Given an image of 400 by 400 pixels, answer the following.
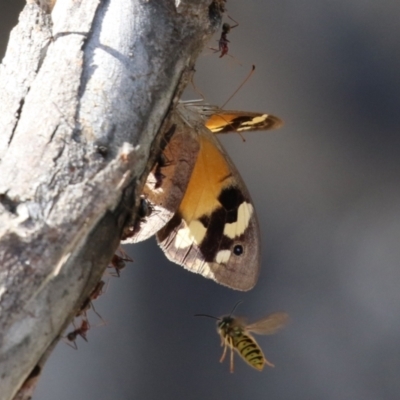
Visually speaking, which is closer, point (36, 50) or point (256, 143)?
point (36, 50)

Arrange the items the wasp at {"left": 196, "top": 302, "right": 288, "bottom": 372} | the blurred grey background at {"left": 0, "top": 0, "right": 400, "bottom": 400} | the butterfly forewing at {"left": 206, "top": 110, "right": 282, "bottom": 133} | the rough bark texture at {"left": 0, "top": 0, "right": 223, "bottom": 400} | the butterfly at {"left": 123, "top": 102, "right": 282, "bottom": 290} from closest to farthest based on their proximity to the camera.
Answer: the rough bark texture at {"left": 0, "top": 0, "right": 223, "bottom": 400}
the butterfly at {"left": 123, "top": 102, "right": 282, "bottom": 290}
the butterfly forewing at {"left": 206, "top": 110, "right": 282, "bottom": 133}
the wasp at {"left": 196, "top": 302, "right": 288, "bottom": 372}
the blurred grey background at {"left": 0, "top": 0, "right": 400, "bottom": 400}

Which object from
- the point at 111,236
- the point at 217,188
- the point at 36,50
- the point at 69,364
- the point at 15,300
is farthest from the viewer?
the point at 69,364

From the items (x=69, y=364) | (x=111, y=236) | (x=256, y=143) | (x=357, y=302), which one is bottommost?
(x=69, y=364)

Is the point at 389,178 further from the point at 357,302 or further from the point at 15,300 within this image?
the point at 15,300

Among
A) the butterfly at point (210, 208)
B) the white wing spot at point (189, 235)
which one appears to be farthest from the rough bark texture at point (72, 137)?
the white wing spot at point (189, 235)

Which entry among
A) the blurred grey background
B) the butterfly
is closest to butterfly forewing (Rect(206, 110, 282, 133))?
the butterfly

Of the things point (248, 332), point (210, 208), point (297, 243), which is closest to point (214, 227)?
point (210, 208)

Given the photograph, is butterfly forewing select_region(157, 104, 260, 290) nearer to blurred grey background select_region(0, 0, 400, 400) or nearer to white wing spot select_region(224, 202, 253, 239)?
white wing spot select_region(224, 202, 253, 239)

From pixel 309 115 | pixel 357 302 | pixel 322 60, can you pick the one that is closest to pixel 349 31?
pixel 322 60
